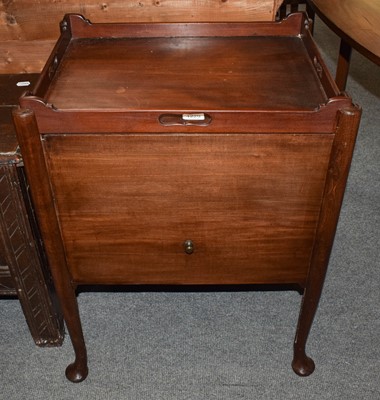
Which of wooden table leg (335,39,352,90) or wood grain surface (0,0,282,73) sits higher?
wood grain surface (0,0,282,73)

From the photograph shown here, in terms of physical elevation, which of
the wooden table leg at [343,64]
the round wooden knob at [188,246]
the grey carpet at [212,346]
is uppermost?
the round wooden knob at [188,246]

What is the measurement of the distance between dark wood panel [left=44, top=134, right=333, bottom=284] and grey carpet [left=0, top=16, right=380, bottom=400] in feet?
1.22

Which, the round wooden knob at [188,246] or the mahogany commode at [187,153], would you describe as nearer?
the mahogany commode at [187,153]

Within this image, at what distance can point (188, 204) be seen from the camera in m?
1.15

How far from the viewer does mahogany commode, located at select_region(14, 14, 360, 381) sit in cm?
103

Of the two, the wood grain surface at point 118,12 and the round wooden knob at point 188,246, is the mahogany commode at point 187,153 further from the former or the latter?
the wood grain surface at point 118,12

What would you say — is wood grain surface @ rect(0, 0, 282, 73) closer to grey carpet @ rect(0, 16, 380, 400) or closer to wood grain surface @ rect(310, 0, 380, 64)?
wood grain surface @ rect(310, 0, 380, 64)

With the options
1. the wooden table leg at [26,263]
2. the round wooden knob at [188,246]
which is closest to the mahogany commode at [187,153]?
the round wooden knob at [188,246]

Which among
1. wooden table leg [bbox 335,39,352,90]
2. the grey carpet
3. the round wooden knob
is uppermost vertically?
the round wooden knob

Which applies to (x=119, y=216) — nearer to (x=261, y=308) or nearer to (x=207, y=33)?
(x=207, y=33)

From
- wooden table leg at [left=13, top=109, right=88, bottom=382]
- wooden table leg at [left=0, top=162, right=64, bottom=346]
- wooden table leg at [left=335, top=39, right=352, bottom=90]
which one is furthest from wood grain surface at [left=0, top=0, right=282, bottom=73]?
wooden table leg at [left=335, top=39, right=352, bottom=90]

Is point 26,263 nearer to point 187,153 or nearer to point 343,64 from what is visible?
point 187,153

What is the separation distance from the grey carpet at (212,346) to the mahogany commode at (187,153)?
244 mm

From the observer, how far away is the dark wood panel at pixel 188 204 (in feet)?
3.48
